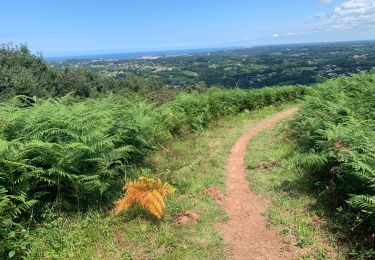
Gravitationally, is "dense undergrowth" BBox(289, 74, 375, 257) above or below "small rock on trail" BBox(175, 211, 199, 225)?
above

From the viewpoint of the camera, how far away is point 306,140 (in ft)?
33.3

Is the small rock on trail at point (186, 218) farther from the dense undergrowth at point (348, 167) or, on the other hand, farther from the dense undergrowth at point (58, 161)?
the dense undergrowth at point (348, 167)

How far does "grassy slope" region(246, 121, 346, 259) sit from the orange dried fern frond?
188cm

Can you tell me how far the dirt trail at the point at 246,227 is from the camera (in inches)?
209

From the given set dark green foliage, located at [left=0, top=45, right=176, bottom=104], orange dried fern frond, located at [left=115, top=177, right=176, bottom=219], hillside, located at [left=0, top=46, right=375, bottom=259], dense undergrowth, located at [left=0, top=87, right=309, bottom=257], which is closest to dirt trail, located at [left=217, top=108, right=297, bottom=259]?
hillside, located at [left=0, top=46, right=375, bottom=259]

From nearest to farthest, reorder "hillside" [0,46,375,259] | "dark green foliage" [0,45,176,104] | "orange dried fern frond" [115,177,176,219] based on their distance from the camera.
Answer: "hillside" [0,46,375,259] → "orange dried fern frond" [115,177,176,219] → "dark green foliage" [0,45,176,104]

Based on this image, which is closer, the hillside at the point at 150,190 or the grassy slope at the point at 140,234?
the grassy slope at the point at 140,234

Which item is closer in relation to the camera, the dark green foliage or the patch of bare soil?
the patch of bare soil

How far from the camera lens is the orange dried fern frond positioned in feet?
19.6

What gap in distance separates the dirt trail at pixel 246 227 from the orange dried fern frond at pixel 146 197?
3.46ft

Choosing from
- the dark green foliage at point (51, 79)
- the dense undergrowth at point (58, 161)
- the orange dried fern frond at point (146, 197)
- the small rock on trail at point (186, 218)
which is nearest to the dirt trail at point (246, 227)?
the small rock on trail at point (186, 218)

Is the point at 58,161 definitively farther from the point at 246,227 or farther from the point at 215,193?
the point at 246,227

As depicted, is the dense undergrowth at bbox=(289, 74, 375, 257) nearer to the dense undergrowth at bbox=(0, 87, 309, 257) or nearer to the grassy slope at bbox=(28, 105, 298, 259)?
the grassy slope at bbox=(28, 105, 298, 259)

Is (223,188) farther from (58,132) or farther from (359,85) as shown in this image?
(359,85)
